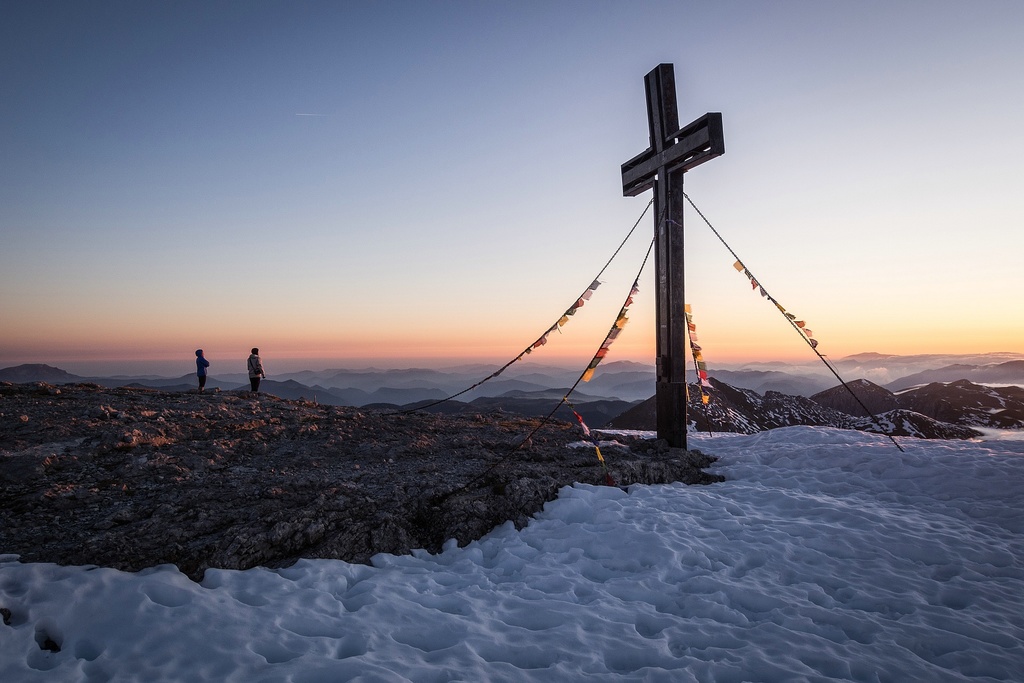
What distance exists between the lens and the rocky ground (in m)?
4.78

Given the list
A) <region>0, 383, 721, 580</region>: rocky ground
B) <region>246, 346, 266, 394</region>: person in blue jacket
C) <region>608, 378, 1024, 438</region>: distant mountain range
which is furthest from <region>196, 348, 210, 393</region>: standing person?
<region>608, 378, 1024, 438</region>: distant mountain range

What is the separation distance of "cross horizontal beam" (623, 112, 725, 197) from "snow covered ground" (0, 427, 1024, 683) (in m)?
6.01

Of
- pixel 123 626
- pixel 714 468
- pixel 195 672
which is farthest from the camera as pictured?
pixel 714 468

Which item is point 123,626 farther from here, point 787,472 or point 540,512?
point 787,472

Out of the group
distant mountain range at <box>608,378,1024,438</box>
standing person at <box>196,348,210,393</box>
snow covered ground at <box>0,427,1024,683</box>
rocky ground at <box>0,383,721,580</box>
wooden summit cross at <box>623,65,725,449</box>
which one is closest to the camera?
snow covered ground at <box>0,427,1024,683</box>

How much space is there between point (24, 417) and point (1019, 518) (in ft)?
47.4

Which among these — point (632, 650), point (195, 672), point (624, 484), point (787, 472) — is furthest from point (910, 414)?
point (195, 672)

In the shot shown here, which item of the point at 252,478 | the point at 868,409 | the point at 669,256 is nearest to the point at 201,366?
the point at 252,478

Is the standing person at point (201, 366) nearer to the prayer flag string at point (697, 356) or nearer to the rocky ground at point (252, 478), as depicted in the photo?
the rocky ground at point (252, 478)

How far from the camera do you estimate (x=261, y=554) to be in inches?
187

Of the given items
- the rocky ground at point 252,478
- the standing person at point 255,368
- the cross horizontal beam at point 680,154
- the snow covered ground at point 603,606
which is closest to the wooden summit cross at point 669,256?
the cross horizontal beam at point 680,154

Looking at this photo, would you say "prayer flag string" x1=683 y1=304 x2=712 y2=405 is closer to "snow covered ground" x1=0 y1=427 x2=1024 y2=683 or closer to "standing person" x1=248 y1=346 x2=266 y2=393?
"snow covered ground" x1=0 y1=427 x2=1024 y2=683

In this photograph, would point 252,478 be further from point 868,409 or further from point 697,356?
point 868,409

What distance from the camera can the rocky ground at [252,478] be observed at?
188 inches
